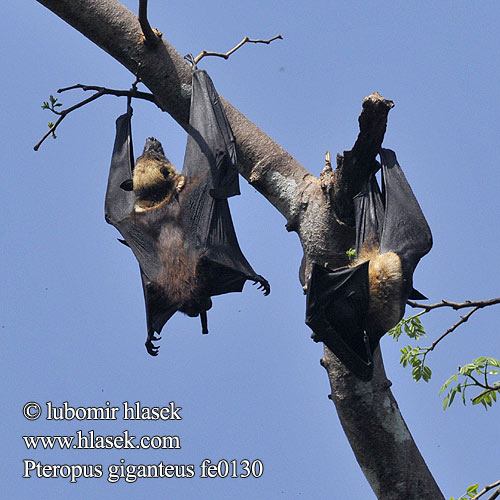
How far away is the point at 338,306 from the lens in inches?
212

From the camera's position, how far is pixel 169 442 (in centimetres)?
832

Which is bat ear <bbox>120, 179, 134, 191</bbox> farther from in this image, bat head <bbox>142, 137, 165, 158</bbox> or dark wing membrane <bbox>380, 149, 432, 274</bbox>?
dark wing membrane <bbox>380, 149, 432, 274</bbox>

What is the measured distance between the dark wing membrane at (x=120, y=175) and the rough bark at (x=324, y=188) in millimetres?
988

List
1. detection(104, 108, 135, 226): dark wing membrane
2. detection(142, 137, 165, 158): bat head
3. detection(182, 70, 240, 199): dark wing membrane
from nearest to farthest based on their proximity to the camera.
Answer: detection(182, 70, 240, 199): dark wing membrane, detection(104, 108, 135, 226): dark wing membrane, detection(142, 137, 165, 158): bat head

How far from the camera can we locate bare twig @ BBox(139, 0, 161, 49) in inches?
219

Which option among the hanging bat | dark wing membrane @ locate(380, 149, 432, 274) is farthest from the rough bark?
dark wing membrane @ locate(380, 149, 432, 274)

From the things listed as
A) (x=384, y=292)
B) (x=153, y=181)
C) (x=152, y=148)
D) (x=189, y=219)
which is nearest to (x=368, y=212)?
(x=384, y=292)

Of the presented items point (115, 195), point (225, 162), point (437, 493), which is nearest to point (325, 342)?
point (437, 493)

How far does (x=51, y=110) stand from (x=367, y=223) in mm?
2500

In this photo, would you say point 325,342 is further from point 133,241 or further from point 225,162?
point 133,241

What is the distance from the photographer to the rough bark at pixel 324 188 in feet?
16.1

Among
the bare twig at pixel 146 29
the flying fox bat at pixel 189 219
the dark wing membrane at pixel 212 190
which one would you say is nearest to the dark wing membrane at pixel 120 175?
the flying fox bat at pixel 189 219

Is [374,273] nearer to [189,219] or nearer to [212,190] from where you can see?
[212,190]

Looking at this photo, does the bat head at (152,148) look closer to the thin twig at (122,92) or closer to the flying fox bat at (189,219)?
the flying fox bat at (189,219)
